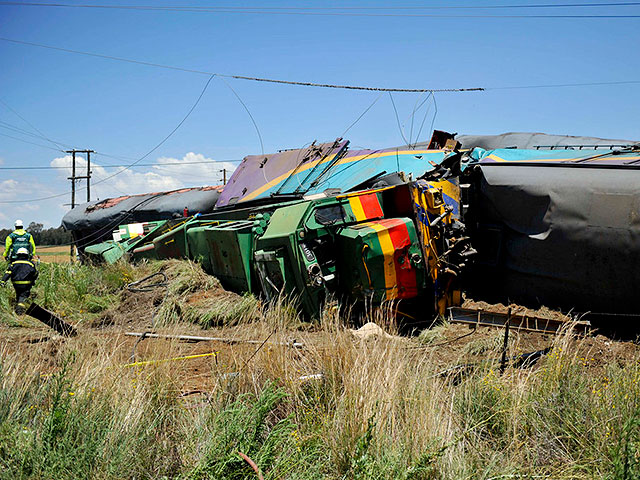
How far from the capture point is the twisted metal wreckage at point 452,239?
675cm

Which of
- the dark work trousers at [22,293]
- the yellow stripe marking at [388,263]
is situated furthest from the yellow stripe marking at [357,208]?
the dark work trousers at [22,293]

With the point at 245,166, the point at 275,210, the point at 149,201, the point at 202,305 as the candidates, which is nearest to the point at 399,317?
the point at 275,210

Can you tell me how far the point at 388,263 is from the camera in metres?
6.70

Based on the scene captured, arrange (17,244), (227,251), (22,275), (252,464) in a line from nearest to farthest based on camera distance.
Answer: (252,464) < (227,251) < (22,275) < (17,244)

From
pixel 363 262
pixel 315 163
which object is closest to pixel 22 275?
pixel 315 163

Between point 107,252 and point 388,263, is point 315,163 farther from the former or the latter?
point 107,252

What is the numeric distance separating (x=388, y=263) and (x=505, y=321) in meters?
1.67

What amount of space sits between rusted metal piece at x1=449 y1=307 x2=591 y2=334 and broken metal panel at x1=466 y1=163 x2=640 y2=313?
0.66 metres

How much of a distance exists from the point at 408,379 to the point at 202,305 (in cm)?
479

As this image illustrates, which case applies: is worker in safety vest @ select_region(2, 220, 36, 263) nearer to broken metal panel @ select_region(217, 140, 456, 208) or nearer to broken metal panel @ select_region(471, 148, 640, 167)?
broken metal panel @ select_region(217, 140, 456, 208)

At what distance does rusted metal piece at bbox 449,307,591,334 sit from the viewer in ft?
21.7

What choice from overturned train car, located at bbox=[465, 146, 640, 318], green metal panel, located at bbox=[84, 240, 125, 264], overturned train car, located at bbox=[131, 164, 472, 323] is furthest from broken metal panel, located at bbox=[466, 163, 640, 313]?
green metal panel, located at bbox=[84, 240, 125, 264]

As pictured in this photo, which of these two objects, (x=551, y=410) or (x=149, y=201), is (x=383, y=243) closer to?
(x=551, y=410)

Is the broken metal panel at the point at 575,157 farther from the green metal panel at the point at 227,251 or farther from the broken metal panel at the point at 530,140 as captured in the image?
the broken metal panel at the point at 530,140
